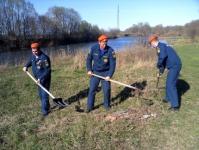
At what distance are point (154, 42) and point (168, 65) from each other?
0.72 meters

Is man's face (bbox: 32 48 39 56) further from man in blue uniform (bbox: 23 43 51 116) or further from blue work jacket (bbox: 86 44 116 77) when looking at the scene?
blue work jacket (bbox: 86 44 116 77)

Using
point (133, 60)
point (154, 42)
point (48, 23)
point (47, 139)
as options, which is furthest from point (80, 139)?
point (48, 23)

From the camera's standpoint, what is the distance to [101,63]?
7699 mm

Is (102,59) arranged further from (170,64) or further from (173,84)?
(173,84)

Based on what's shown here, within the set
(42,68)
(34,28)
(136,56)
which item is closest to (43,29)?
(34,28)

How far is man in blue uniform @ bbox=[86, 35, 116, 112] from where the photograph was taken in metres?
7.55

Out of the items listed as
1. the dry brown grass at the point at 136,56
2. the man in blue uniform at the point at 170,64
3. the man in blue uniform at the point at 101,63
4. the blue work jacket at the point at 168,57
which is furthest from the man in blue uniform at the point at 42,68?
the dry brown grass at the point at 136,56

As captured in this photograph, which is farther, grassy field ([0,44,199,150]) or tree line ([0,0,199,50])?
tree line ([0,0,199,50])

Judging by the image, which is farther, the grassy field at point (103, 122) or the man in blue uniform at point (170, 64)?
the man in blue uniform at point (170, 64)

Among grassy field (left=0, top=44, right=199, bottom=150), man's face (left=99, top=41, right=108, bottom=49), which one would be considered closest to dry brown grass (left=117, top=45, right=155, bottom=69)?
grassy field (left=0, top=44, right=199, bottom=150)

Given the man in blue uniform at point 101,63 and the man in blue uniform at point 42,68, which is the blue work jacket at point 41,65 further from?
the man in blue uniform at point 101,63

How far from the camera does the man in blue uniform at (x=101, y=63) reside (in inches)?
297

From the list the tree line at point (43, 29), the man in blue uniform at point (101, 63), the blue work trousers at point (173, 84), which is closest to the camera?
the man in blue uniform at point (101, 63)

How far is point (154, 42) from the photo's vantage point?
24.9ft
